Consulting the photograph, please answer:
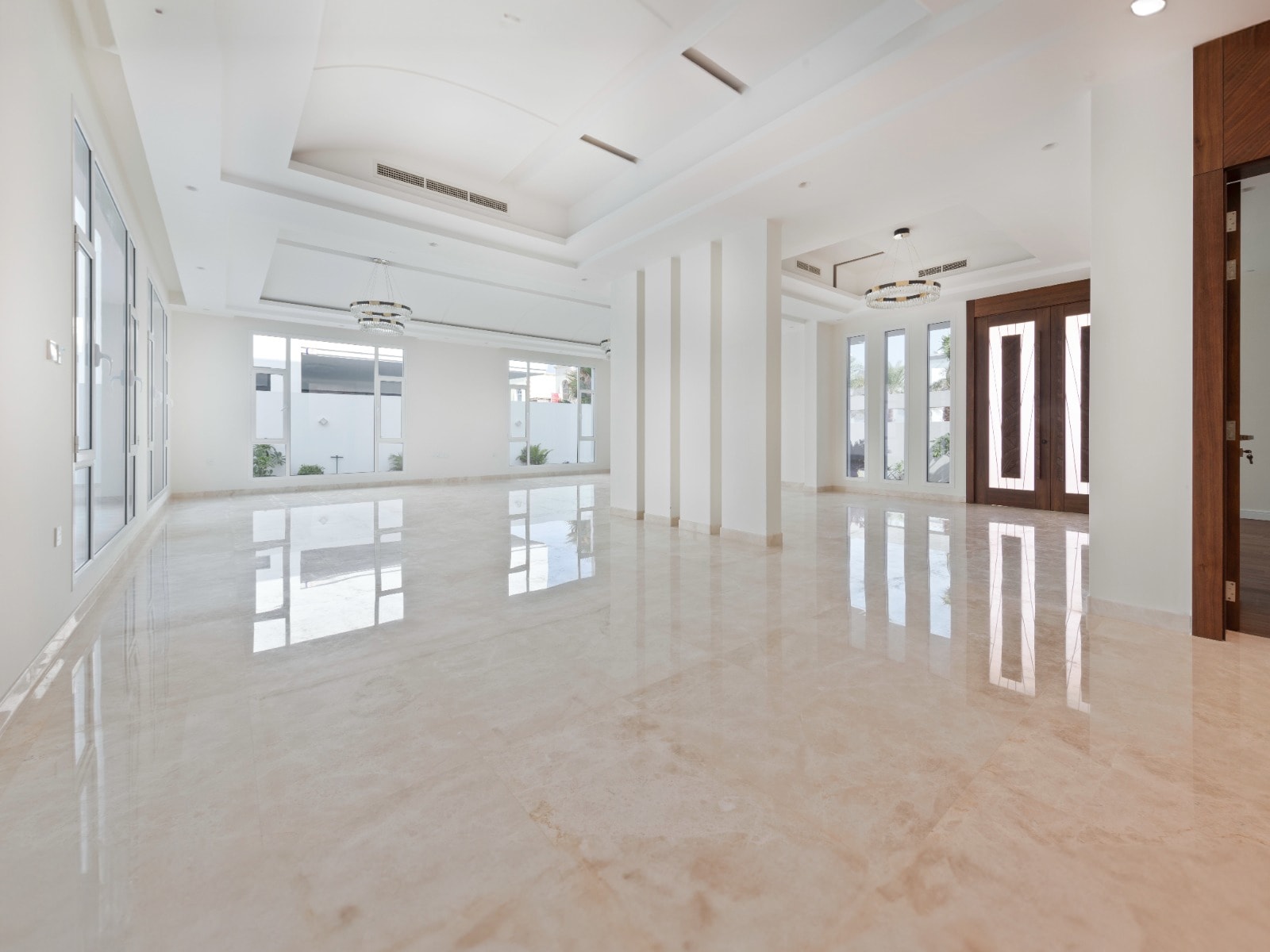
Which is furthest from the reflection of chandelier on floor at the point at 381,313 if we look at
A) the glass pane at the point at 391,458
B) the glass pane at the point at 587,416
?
the glass pane at the point at 587,416

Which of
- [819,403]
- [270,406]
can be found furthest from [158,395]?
[819,403]

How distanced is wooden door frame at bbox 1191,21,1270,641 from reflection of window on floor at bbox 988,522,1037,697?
998 millimetres

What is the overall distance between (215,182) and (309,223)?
4.10 feet

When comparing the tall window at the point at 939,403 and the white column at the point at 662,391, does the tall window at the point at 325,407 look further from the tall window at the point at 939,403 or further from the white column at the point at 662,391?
the tall window at the point at 939,403

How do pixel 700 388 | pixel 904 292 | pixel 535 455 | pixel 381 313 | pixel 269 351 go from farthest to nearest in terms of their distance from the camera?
1. pixel 535 455
2. pixel 269 351
3. pixel 381 313
4. pixel 904 292
5. pixel 700 388

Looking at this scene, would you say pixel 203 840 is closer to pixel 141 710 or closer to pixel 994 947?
pixel 141 710

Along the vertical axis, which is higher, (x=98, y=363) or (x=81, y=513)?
(x=98, y=363)

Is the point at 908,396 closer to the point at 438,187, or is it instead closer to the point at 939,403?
the point at 939,403

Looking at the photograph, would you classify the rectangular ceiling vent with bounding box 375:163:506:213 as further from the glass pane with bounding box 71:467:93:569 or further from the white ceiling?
the glass pane with bounding box 71:467:93:569

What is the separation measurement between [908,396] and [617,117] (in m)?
8.92

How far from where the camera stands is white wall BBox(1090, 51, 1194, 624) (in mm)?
3789

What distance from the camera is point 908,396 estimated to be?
12.3 metres

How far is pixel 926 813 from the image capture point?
1.91 meters

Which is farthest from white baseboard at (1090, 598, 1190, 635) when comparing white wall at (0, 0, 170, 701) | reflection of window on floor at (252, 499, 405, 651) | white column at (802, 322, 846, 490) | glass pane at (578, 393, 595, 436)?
glass pane at (578, 393, 595, 436)
